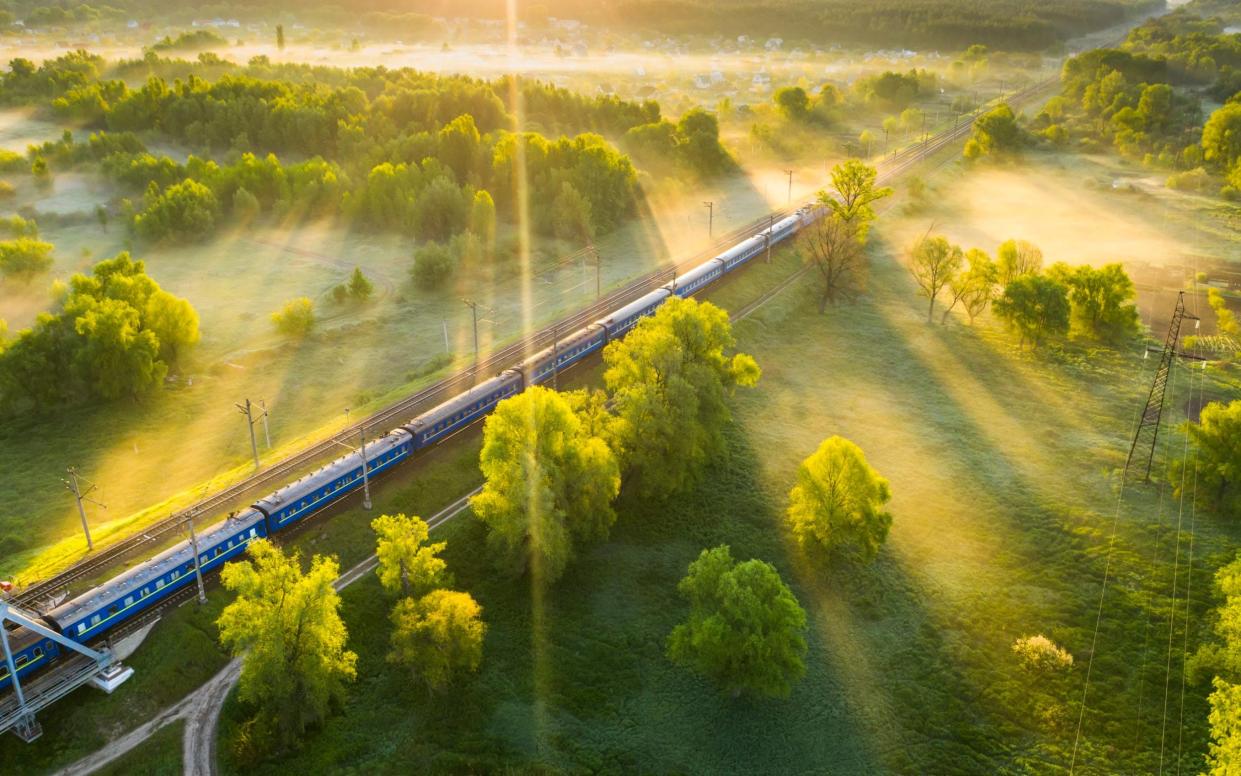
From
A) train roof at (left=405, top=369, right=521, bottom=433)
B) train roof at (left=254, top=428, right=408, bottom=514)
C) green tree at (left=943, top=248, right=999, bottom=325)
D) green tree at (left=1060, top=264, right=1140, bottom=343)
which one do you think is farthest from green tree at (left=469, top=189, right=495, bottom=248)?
green tree at (left=1060, top=264, right=1140, bottom=343)

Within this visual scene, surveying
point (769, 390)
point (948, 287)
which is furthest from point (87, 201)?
point (948, 287)

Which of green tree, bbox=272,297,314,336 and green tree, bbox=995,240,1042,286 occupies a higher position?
green tree, bbox=995,240,1042,286

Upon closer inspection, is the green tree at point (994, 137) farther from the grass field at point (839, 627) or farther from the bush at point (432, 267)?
the bush at point (432, 267)

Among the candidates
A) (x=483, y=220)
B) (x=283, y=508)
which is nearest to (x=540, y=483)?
(x=283, y=508)

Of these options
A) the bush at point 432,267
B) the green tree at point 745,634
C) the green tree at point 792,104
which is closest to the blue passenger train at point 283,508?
the green tree at point 745,634

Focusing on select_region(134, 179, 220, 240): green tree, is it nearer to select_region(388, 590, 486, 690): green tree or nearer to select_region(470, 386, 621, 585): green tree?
select_region(470, 386, 621, 585): green tree

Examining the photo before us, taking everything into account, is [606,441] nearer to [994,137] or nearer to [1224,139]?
[994,137]
